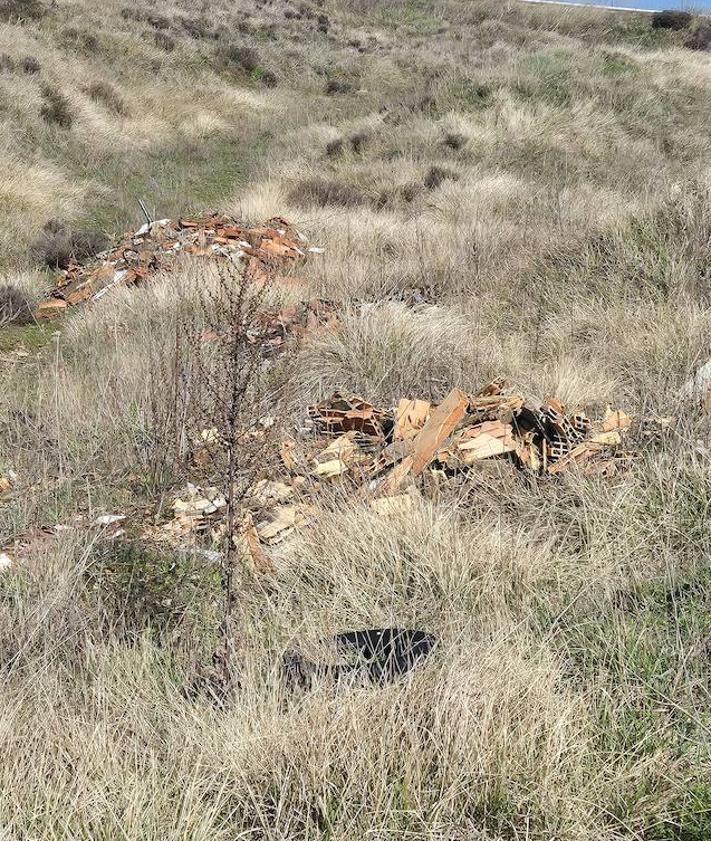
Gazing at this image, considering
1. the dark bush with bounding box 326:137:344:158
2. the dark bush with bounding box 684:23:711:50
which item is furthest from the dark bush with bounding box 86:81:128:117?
the dark bush with bounding box 684:23:711:50

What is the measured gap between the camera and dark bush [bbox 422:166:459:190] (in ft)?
36.0

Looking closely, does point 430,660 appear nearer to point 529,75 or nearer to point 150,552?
point 150,552

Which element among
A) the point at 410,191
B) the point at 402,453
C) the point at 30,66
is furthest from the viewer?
the point at 30,66

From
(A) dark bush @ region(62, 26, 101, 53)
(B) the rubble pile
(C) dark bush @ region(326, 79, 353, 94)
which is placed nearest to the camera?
(B) the rubble pile

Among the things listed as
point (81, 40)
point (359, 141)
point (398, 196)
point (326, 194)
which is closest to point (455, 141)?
point (359, 141)

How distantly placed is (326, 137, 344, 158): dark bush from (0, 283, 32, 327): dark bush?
771 cm

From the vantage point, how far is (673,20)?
31344mm

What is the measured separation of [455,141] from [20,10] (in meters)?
13.4

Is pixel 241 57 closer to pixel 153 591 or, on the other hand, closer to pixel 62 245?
pixel 62 245

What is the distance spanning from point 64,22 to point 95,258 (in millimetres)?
14449

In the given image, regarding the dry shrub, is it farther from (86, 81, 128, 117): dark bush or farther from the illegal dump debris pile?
(86, 81, 128, 117): dark bush

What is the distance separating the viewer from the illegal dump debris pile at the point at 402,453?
3.19 m

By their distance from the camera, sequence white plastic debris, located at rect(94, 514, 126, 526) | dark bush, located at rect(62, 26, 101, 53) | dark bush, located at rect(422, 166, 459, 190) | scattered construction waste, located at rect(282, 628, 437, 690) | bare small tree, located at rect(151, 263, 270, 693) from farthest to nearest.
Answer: dark bush, located at rect(62, 26, 101, 53) < dark bush, located at rect(422, 166, 459, 190) < white plastic debris, located at rect(94, 514, 126, 526) < bare small tree, located at rect(151, 263, 270, 693) < scattered construction waste, located at rect(282, 628, 437, 690)

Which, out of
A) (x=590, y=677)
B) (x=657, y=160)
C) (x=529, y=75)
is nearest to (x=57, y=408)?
(x=590, y=677)
